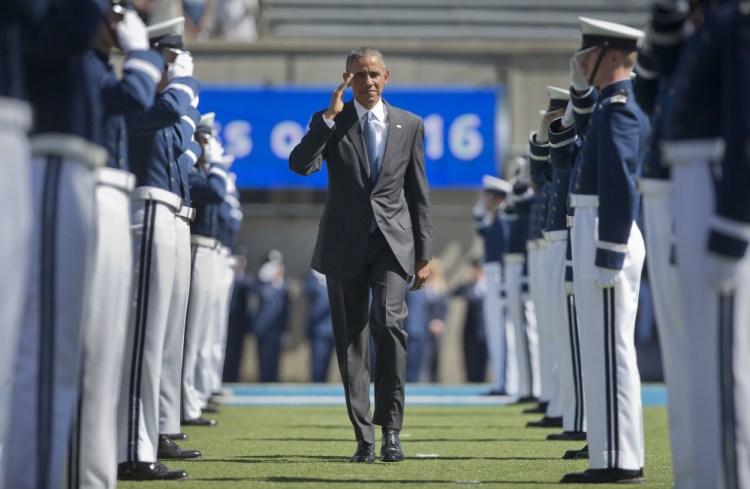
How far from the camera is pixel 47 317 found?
408cm

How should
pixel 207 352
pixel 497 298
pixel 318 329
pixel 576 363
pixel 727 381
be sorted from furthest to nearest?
pixel 318 329 → pixel 497 298 → pixel 207 352 → pixel 576 363 → pixel 727 381

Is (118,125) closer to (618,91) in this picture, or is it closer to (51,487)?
(51,487)

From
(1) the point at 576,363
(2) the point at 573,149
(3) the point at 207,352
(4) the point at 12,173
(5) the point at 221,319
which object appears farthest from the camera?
(5) the point at 221,319

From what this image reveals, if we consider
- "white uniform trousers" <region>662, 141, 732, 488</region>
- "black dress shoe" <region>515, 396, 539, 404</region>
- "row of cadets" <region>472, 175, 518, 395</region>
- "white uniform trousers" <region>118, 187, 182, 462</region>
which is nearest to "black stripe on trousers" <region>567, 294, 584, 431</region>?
"white uniform trousers" <region>118, 187, 182, 462</region>

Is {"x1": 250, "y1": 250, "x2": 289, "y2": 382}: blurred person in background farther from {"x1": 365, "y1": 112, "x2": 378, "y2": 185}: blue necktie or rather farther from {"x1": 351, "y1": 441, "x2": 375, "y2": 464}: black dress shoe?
{"x1": 351, "y1": 441, "x2": 375, "y2": 464}: black dress shoe

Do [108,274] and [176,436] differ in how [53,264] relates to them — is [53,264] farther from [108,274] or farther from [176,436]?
[176,436]

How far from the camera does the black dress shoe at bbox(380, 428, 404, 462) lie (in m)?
6.46

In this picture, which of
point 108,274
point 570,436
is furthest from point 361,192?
point 570,436

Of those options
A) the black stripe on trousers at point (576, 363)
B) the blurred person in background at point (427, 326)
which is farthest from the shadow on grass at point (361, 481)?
the blurred person in background at point (427, 326)

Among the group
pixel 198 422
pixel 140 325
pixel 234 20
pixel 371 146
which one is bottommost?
pixel 198 422

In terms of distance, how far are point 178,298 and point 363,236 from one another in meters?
0.96

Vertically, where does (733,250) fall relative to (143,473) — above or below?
above

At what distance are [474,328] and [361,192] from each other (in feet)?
39.7

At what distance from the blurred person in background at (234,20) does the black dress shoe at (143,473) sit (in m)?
15.7
